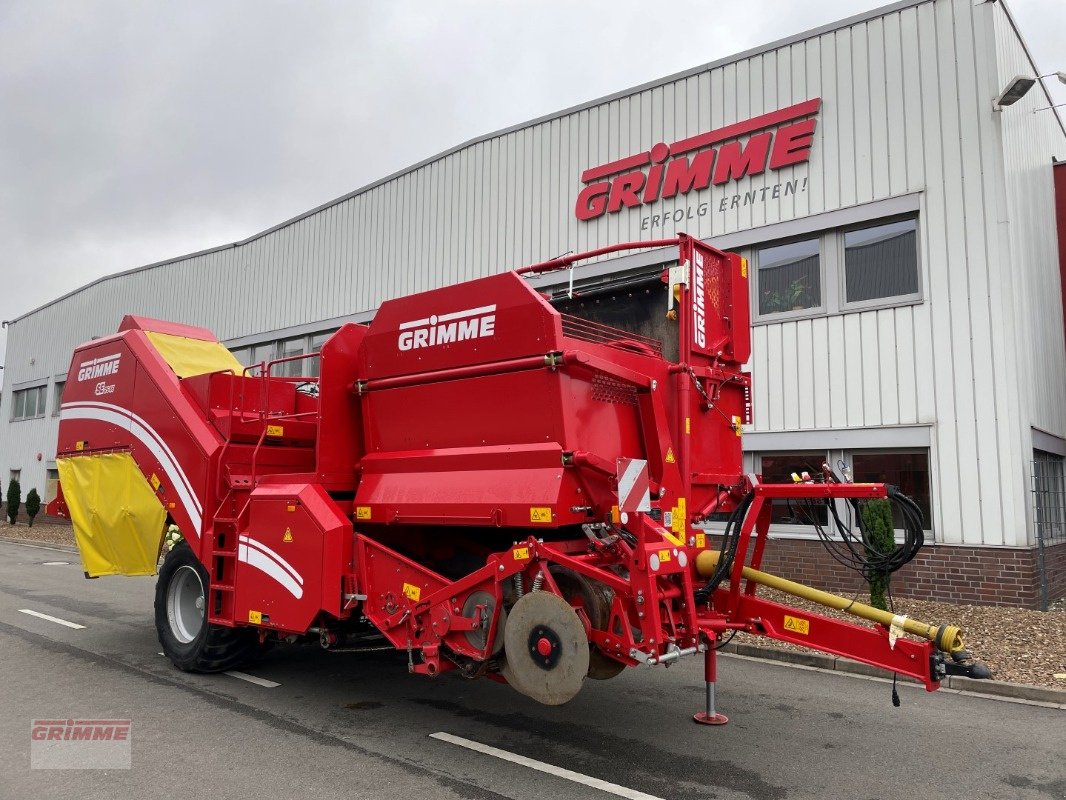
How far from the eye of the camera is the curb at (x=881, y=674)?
6.52 metres

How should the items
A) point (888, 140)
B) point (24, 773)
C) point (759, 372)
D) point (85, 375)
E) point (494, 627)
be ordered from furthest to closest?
point (759, 372) < point (888, 140) < point (85, 375) < point (494, 627) < point (24, 773)

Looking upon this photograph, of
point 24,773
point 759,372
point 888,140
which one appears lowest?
point 24,773

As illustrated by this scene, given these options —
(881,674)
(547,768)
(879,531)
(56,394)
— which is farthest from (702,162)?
(56,394)

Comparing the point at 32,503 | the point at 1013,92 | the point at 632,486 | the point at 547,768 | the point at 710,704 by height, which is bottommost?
the point at 547,768

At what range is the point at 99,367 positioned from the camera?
805 centimetres

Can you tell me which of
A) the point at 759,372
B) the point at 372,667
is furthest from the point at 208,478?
the point at 759,372

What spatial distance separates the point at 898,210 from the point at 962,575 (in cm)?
478

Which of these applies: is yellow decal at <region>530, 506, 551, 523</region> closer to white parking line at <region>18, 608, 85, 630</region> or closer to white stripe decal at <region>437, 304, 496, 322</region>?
white stripe decal at <region>437, 304, 496, 322</region>

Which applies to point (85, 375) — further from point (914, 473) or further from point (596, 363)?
point (914, 473)

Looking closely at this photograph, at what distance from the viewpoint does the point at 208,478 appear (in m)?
6.64

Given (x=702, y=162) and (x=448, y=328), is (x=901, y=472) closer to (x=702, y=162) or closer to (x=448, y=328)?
(x=702, y=162)

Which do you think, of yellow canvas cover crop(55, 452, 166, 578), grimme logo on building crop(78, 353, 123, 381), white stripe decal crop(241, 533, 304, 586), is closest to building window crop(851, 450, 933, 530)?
white stripe decal crop(241, 533, 304, 586)

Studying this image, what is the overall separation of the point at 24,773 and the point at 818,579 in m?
9.56

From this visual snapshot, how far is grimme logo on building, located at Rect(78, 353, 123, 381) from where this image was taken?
7.83 meters
